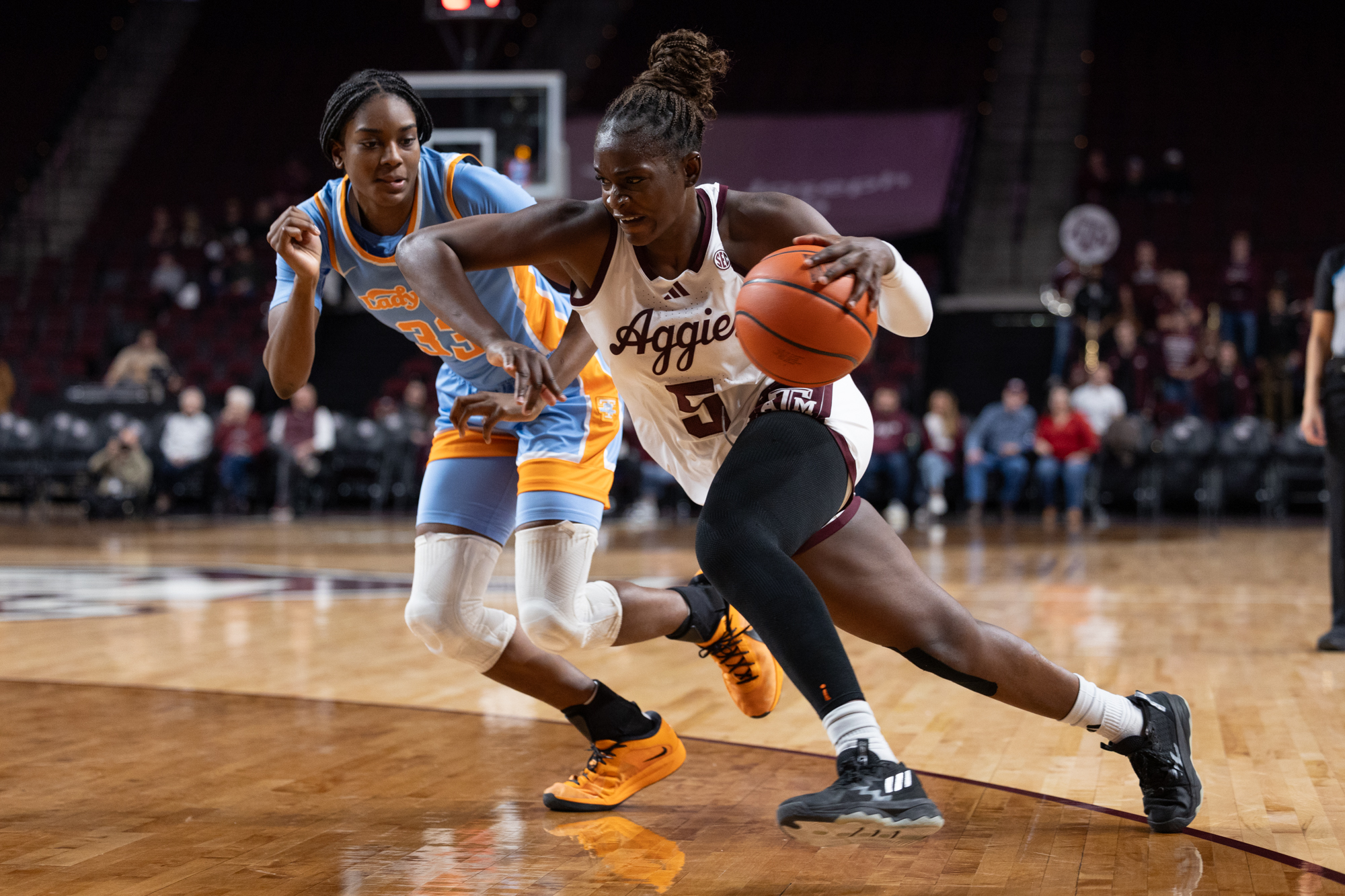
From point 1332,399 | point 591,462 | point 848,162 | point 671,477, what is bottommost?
point 671,477

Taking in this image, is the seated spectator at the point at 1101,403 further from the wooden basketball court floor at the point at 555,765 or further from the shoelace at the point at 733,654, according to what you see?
the shoelace at the point at 733,654

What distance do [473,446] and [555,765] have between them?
0.80 metres

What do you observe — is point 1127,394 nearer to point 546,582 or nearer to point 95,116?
point 546,582

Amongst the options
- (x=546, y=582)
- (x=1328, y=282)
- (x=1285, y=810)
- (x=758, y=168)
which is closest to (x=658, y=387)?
(x=546, y=582)

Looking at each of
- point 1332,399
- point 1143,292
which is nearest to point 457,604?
point 1332,399

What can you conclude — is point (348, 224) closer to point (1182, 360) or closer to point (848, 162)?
point (1182, 360)

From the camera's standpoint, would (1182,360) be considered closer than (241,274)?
Yes

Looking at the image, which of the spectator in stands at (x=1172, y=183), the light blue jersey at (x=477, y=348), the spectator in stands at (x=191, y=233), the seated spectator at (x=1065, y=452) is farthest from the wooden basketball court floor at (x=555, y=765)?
A: the spectator in stands at (x=191, y=233)

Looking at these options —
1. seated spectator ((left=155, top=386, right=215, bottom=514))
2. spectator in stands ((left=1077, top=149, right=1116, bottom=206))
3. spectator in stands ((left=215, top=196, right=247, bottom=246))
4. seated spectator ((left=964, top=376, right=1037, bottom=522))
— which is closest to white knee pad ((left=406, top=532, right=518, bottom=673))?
seated spectator ((left=964, top=376, right=1037, bottom=522))

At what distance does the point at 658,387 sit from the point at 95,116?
19.6 meters

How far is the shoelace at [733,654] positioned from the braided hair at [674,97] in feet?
4.17

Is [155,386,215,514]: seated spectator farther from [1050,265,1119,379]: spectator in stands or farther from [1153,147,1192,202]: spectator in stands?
[1153,147,1192,202]: spectator in stands

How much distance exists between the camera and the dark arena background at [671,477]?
106 inches

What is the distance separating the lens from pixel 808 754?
3340 mm
